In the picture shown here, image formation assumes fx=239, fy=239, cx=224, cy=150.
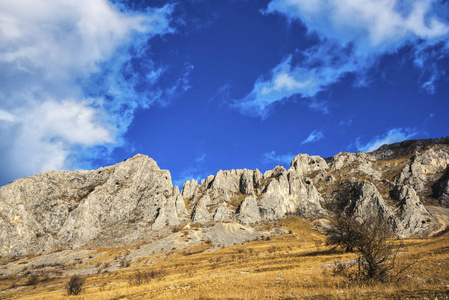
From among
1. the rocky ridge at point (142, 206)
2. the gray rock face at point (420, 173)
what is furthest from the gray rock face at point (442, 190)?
the gray rock face at point (420, 173)

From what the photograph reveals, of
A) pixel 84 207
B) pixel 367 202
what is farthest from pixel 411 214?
pixel 84 207

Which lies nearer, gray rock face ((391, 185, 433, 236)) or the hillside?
the hillside

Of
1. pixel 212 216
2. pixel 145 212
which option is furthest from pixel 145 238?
pixel 212 216

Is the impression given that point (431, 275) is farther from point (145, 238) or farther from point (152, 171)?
point (152, 171)

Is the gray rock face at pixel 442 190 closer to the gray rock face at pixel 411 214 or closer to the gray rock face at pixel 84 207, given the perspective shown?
the gray rock face at pixel 411 214

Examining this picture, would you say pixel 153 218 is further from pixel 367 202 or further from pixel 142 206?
pixel 367 202

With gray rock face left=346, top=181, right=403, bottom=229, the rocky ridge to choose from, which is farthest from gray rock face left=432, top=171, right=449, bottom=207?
gray rock face left=346, top=181, right=403, bottom=229

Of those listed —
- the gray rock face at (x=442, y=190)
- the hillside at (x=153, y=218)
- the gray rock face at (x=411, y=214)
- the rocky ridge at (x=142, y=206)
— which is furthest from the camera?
the gray rock face at (x=442, y=190)

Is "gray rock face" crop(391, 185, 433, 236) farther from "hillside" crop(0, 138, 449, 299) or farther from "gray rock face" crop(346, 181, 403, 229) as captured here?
"gray rock face" crop(346, 181, 403, 229)

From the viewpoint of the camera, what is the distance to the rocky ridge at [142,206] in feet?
438

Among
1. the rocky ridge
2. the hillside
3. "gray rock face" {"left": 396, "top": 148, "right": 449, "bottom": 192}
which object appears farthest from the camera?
"gray rock face" {"left": 396, "top": 148, "right": 449, "bottom": 192}

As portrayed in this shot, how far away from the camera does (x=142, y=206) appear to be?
165 meters

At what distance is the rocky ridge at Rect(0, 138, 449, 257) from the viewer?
438 feet

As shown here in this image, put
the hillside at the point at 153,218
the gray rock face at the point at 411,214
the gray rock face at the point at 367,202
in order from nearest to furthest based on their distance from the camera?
the hillside at the point at 153,218
the gray rock face at the point at 411,214
the gray rock face at the point at 367,202
